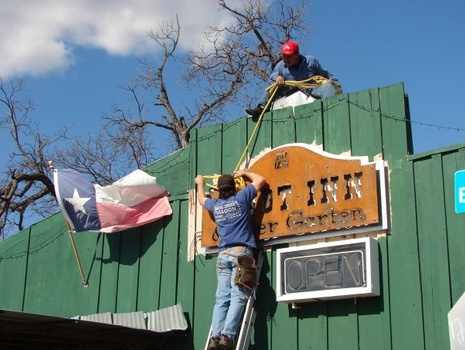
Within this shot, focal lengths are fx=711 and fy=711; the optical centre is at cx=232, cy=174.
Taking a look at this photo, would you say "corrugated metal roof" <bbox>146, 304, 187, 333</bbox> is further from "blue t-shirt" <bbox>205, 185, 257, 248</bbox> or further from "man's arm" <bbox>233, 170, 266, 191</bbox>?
"man's arm" <bbox>233, 170, 266, 191</bbox>

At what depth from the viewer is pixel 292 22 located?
67.8 feet

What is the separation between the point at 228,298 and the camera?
22.3ft

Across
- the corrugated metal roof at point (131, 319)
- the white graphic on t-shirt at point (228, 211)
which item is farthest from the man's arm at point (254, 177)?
the corrugated metal roof at point (131, 319)

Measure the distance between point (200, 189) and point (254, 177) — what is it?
685 millimetres

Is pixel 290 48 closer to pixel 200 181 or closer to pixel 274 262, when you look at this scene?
pixel 200 181

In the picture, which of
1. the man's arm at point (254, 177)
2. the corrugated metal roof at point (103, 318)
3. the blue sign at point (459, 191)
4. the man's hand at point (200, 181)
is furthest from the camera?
the corrugated metal roof at point (103, 318)

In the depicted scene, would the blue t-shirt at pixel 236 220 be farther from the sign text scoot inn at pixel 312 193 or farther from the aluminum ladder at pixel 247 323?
the aluminum ladder at pixel 247 323

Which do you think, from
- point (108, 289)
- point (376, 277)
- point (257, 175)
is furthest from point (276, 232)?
point (108, 289)

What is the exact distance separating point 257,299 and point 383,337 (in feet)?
4.61

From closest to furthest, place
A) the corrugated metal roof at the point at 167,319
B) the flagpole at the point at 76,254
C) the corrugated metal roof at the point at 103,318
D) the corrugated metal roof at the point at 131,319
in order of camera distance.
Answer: the corrugated metal roof at the point at 167,319, the corrugated metal roof at the point at 131,319, the corrugated metal roof at the point at 103,318, the flagpole at the point at 76,254

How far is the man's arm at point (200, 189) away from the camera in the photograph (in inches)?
295

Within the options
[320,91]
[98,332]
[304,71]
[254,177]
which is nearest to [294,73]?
[304,71]

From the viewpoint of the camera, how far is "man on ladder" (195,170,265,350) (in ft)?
21.6

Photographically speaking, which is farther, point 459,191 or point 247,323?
point 247,323
